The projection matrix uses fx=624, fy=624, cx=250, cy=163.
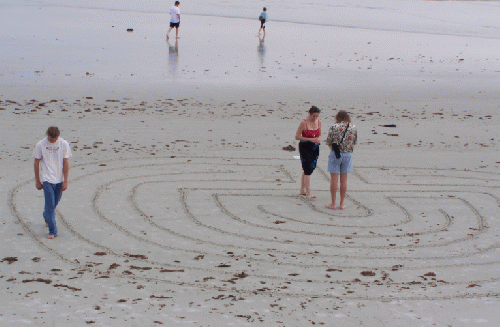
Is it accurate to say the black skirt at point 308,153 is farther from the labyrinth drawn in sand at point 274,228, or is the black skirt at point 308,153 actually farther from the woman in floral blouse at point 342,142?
the labyrinth drawn in sand at point 274,228

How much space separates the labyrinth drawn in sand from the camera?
8.41 meters

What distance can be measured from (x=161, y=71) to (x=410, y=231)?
50.2 feet

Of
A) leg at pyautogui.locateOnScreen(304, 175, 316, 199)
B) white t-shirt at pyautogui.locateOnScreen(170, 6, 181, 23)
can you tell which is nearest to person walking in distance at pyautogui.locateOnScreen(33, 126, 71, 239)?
leg at pyautogui.locateOnScreen(304, 175, 316, 199)

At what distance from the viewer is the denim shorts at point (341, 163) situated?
11.2m

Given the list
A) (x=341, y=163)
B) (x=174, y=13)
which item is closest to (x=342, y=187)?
(x=341, y=163)

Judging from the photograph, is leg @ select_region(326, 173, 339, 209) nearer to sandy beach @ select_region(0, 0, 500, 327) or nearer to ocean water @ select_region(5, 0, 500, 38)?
sandy beach @ select_region(0, 0, 500, 327)

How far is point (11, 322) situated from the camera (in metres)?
6.84

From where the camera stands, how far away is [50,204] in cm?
941

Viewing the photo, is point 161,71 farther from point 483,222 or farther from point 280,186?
point 483,222

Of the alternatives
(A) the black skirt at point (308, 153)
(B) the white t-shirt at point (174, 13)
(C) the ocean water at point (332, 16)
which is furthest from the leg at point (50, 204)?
(C) the ocean water at point (332, 16)

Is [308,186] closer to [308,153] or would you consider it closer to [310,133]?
[308,153]

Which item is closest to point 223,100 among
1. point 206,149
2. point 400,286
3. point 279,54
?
point 206,149

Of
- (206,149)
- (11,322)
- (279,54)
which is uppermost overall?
(279,54)

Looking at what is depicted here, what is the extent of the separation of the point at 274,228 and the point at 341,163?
5.91 feet
